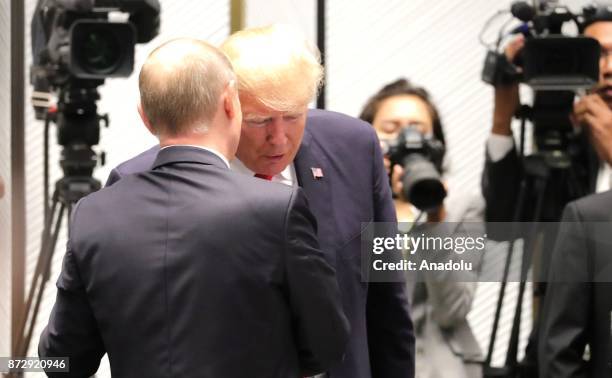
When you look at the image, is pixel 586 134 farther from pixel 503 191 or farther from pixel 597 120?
pixel 503 191

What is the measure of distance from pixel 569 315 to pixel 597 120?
64 cm

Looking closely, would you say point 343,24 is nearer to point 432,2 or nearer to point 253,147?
point 432,2

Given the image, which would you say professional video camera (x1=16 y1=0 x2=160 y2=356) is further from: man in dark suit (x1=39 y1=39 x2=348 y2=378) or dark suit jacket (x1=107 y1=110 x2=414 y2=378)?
man in dark suit (x1=39 y1=39 x2=348 y2=378)

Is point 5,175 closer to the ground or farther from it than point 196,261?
closer to the ground

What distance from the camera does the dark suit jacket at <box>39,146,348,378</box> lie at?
1.50m

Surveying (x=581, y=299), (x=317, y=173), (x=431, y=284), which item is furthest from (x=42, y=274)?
(x=581, y=299)

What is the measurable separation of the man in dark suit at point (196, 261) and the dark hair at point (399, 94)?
1183 millimetres

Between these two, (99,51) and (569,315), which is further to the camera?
(99,51)

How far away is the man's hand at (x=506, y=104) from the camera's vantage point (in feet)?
8.95

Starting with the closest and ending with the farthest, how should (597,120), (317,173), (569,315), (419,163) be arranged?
(317,173) → (569,315) → (419,163) → (597,120)

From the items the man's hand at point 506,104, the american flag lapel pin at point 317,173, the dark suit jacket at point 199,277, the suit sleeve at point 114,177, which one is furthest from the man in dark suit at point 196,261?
the man's hand at point 506,104

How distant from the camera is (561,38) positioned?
2.60 m

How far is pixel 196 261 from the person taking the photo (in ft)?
4.92

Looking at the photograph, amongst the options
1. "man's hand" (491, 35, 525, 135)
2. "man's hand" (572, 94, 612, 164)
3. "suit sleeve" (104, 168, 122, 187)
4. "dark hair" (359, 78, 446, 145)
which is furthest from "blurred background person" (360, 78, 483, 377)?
"suit sleeve" (104, 168, 122, 187)
